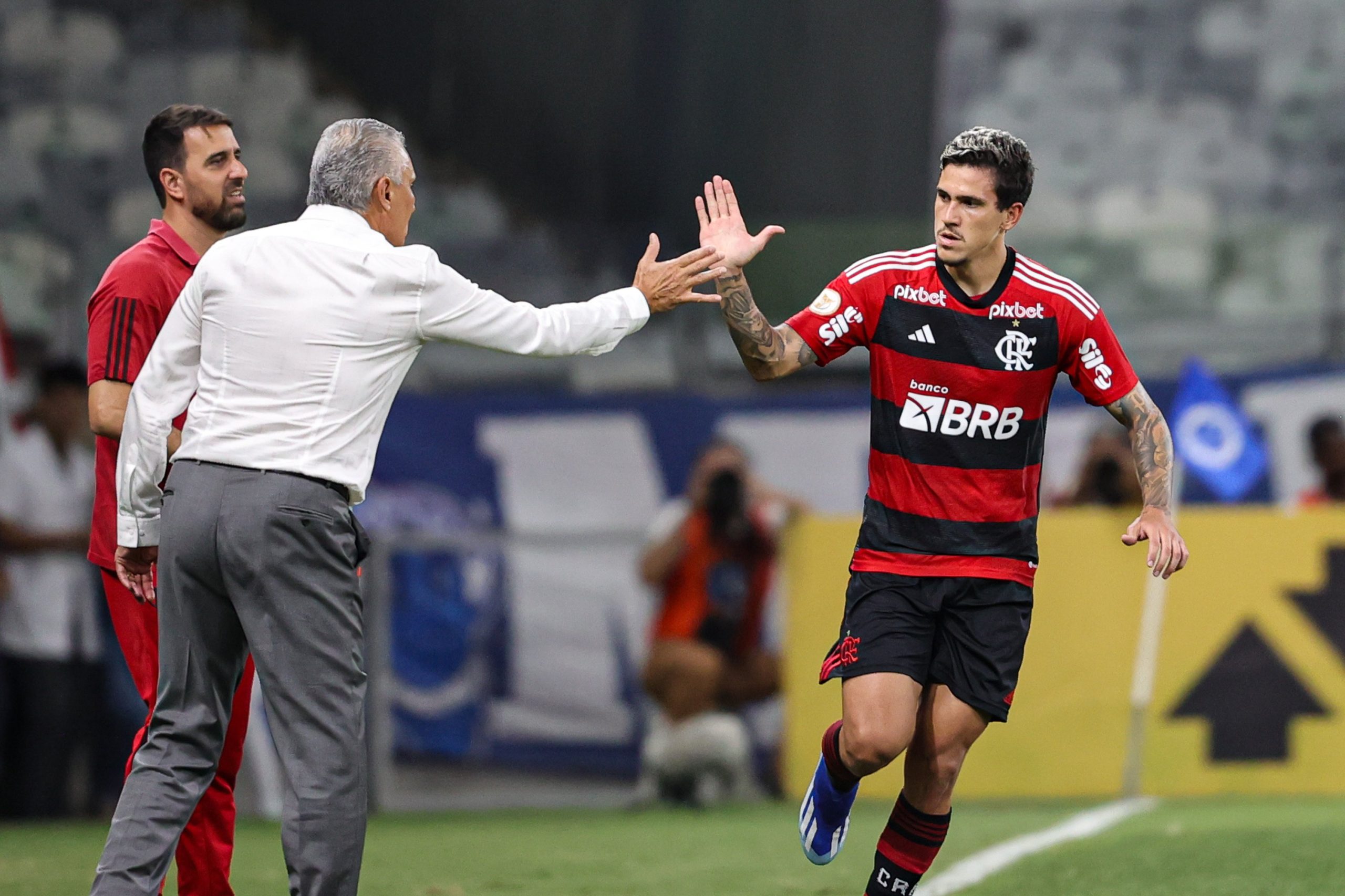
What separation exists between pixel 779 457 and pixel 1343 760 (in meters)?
3.97

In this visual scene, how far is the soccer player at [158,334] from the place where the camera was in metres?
5.11

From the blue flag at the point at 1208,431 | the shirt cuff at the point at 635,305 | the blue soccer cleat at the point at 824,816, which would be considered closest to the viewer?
the shirt cuff at the point at 635,305

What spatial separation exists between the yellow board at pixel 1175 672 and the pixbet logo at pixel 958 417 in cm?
448

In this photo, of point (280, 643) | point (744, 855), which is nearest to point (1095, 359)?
point (280, 643)

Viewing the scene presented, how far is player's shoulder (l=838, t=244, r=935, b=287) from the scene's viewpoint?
5.41 meters

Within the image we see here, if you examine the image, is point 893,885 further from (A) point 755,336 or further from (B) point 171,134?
(B) point 171,134

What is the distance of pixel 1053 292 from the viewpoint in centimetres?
539

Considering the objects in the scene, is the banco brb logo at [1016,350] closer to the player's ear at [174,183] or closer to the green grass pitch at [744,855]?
the green grass pitch at [744,855]

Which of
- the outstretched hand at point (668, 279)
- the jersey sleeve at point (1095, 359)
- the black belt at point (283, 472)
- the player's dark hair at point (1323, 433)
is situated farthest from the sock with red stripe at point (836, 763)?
the player's dark hair at point (1323, 433)

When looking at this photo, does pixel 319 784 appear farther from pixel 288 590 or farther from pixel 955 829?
pixel 955 829

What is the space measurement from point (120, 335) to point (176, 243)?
0.38m

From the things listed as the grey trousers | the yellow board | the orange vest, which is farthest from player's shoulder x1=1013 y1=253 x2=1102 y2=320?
the orange vest

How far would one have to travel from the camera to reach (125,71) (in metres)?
12.7

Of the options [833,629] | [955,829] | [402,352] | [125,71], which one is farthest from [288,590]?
[125,71]
